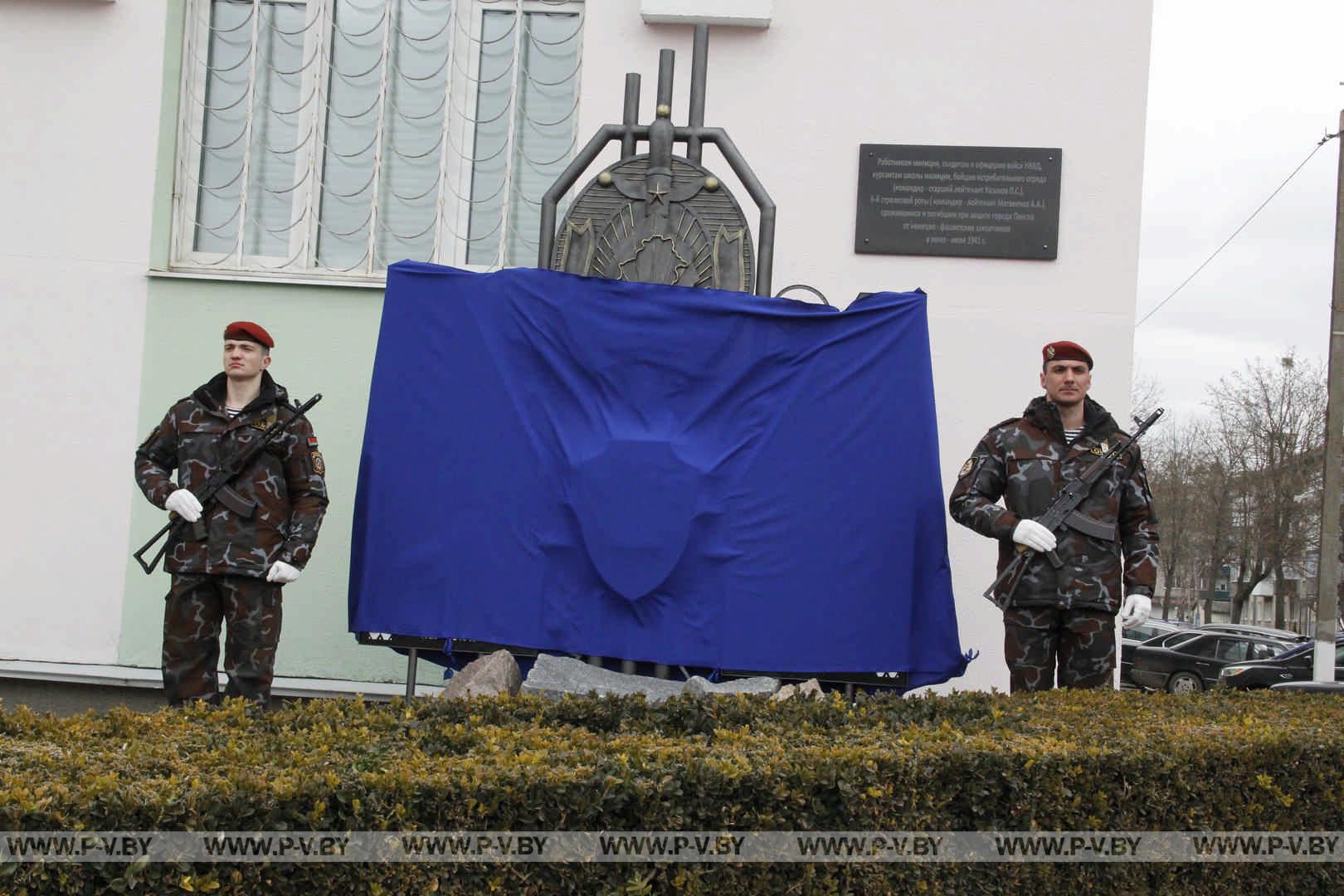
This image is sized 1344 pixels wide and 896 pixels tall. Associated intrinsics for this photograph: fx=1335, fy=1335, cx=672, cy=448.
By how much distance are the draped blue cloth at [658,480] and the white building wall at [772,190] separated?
64.0 inches

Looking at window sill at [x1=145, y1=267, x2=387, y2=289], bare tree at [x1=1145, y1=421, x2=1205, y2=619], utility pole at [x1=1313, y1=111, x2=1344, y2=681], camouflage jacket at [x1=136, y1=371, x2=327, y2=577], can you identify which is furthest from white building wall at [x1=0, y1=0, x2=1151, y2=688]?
bare tree at [x1=1145, y1=421, x2=1205, y2=619]

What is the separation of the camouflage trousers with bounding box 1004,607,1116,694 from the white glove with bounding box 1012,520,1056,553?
11.0 inches

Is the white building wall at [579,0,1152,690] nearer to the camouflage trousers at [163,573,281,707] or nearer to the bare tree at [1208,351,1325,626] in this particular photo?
the camouflage trousers at [163,573,281,707]

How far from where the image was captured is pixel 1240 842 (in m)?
3.33

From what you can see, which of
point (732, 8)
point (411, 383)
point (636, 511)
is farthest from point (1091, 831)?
point (732, 8)

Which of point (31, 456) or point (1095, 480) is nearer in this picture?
point (1095, 480)

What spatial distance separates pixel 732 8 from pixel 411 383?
2697mm

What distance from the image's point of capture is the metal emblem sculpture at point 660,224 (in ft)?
16.9

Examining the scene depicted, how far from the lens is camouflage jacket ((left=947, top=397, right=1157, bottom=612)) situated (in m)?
4.88

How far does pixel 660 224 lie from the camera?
5176mm

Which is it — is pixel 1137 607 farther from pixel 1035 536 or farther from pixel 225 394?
pixel 225 394

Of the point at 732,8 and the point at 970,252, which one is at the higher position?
the point at 732,8

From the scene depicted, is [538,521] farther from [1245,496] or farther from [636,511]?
[1245,496]

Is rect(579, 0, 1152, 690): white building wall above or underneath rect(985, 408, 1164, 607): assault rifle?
above
